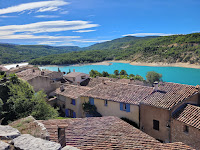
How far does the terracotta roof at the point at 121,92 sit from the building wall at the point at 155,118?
1.29 metres

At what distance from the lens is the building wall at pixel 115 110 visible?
60.1 feet

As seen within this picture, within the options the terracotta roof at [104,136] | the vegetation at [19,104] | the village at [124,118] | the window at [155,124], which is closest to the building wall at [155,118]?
the village at [124,118]

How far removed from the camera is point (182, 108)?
51.2 ft

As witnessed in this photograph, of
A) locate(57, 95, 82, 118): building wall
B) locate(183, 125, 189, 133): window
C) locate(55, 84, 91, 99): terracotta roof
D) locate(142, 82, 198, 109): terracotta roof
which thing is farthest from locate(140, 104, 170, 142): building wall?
locate(55, 84, 91, 99): terracotta roof

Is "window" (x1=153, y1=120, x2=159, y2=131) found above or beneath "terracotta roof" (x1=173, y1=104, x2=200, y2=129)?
beneath

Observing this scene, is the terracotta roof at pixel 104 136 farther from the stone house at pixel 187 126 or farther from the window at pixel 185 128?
the window at pixel 185 128

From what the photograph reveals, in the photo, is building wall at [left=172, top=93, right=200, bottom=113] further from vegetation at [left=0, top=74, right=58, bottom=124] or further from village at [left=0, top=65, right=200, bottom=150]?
vegetation at [left=0, top=74, right=58, bottom=124]

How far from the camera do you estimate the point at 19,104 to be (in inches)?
649

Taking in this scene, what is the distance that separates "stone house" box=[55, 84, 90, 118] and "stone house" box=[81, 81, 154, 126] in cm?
125

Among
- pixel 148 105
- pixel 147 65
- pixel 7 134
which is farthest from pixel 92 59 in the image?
pixel 7 134

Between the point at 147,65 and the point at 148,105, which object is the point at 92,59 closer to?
the point at 147,65

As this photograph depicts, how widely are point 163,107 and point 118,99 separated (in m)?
5.30

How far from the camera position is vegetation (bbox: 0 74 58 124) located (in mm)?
15930

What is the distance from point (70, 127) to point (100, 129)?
1.64 meters
